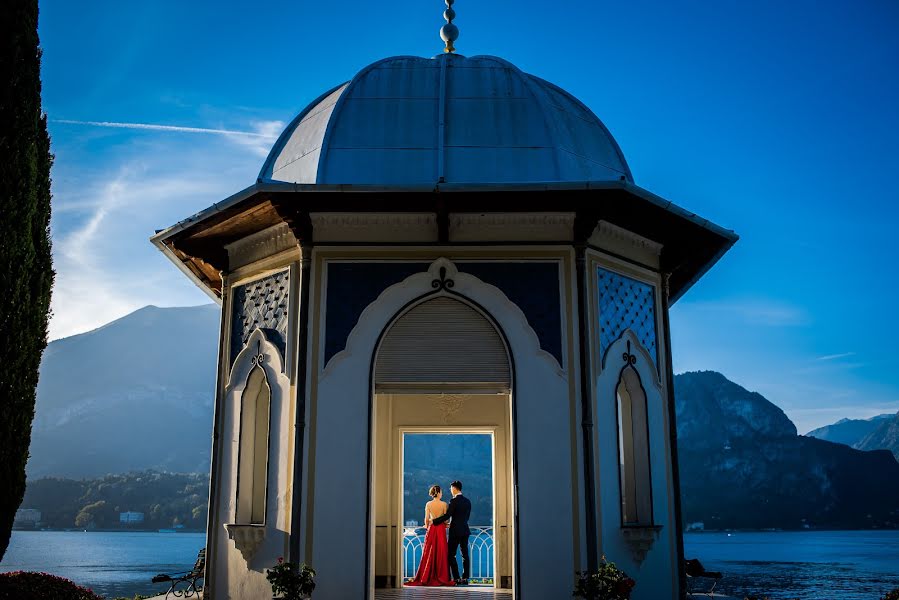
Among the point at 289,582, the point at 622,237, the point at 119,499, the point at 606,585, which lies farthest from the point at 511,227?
the point at 119,499

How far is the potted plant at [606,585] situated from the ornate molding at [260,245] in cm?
468

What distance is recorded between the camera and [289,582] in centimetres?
822

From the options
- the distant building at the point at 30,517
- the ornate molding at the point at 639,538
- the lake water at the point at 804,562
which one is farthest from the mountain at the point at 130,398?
the ornate molding at the point at 639,538

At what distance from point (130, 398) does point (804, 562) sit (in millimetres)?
114581

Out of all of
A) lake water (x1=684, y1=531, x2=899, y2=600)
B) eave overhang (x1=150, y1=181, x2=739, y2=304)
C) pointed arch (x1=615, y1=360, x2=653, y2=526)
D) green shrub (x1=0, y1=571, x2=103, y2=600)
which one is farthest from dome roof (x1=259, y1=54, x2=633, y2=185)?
lake water (x1=684, y1=531, x2=899, y2=600)

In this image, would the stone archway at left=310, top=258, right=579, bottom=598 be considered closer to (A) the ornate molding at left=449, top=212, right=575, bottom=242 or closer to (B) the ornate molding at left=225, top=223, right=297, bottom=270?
(A) the ornate molding at left=449, top=212, right=575, bottom=242

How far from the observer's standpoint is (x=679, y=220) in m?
9.89

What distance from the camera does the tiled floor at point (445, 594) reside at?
36.1ft

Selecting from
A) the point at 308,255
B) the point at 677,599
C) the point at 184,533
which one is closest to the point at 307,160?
the point at 308,255

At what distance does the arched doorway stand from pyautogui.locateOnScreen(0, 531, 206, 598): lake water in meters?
64.5

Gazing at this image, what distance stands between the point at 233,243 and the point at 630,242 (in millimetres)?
4709

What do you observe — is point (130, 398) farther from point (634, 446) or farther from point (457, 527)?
point (634, 446)

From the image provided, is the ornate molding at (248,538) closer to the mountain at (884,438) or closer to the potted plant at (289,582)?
the potted plant at (289,582)

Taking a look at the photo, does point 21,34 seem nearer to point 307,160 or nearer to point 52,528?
point 307,160
